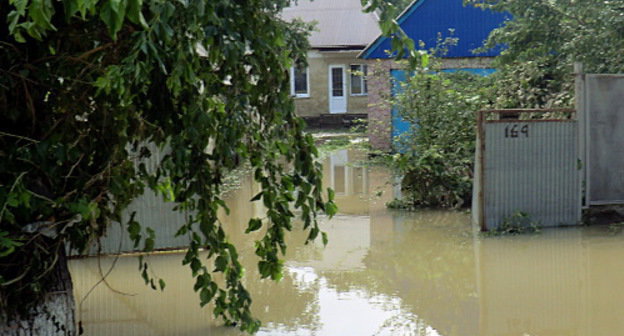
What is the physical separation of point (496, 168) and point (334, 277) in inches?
114

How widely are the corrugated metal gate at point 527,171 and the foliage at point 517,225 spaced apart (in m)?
0.04

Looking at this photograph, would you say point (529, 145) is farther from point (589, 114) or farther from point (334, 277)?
point (334, 277)

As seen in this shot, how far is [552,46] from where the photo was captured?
43.0 feet

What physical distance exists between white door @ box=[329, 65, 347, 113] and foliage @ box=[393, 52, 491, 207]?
20233 millimetres

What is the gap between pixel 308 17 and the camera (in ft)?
117

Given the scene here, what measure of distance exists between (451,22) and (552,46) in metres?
7.67

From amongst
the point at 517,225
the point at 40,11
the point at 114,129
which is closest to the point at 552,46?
the point at 517,225

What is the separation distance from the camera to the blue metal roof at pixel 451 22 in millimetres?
20500

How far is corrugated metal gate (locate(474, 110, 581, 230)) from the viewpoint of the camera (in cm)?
1037

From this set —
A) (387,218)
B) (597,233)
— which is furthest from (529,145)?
(387,218)

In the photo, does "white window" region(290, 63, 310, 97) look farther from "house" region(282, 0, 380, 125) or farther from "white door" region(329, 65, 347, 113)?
"white door" region(329, 65, 347, 113)

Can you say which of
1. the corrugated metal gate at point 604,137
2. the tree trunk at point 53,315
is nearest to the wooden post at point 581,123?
the corrugated metal gate at point 604,137

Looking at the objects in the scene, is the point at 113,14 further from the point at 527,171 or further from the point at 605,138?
the point at 605,138

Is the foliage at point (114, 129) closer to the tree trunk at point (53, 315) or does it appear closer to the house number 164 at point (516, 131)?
the tree trunk at point (53, 315)
